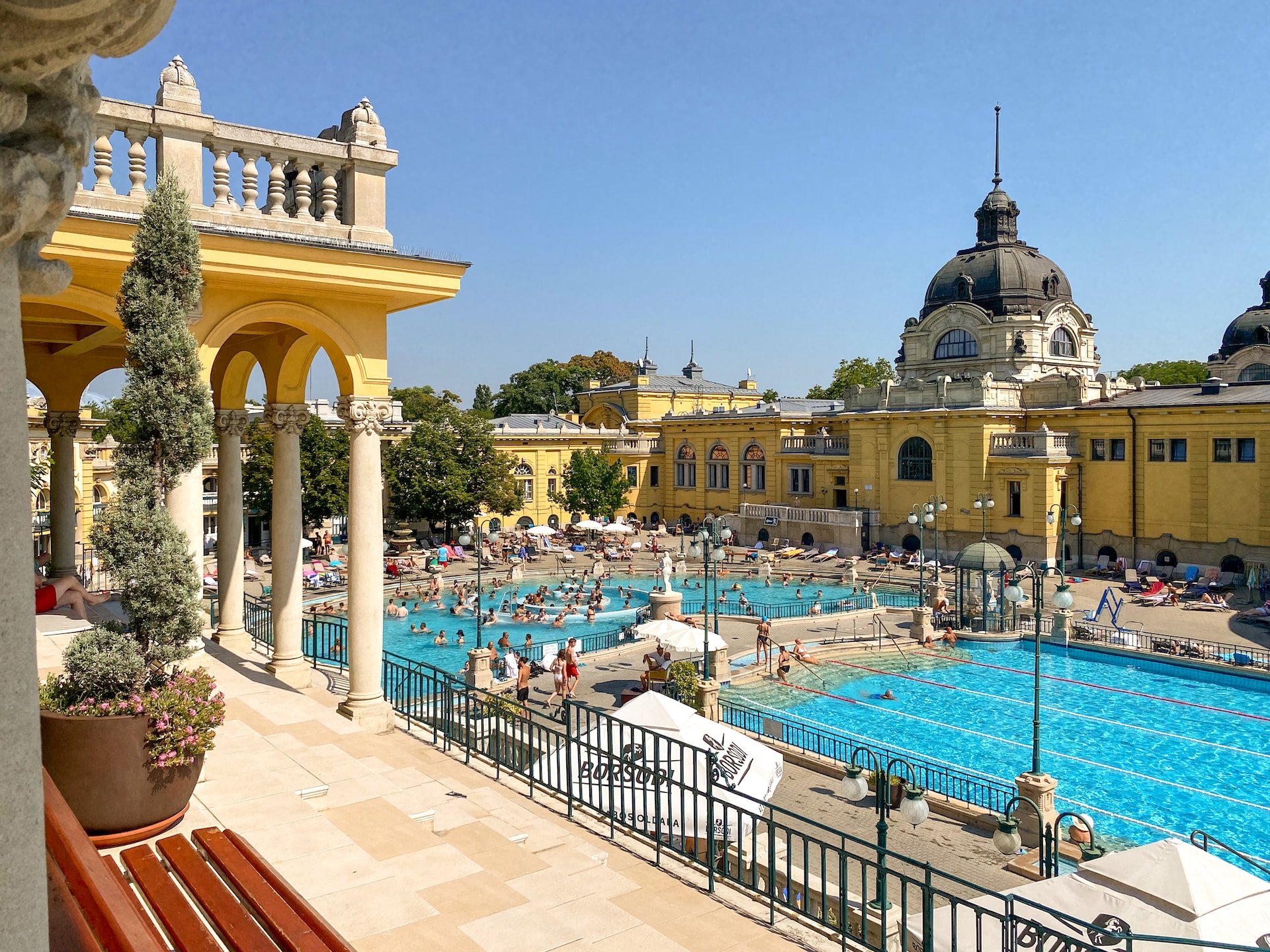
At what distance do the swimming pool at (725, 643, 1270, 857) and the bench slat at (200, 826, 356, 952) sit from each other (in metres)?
14.5

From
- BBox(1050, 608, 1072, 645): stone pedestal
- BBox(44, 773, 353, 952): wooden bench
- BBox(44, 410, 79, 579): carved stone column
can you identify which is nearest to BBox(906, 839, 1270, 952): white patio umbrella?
BBox(44, 773, 353, 952): wooden bench

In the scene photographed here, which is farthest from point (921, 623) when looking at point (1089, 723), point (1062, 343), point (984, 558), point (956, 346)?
point (1062, 343)

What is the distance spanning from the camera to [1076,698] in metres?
23.5

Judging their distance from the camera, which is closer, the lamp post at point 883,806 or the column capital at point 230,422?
the lamp post at point 883,806

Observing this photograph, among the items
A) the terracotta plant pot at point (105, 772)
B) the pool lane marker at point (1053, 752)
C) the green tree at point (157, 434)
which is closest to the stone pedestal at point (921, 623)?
the pool lane marker at point (1053, 752)

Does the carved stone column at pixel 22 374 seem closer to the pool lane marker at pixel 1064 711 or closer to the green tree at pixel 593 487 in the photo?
the pool lane marker at pixel 1064 711

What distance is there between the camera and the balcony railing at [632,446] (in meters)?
60.2

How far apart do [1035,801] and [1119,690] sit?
11.4m

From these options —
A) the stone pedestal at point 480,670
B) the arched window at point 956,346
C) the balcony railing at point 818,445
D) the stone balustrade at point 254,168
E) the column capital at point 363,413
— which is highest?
the arched window at point 956,346

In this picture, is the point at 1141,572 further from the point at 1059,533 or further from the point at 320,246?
the point at 320,246

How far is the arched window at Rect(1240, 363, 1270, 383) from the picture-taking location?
49125mm

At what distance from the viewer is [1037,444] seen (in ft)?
140

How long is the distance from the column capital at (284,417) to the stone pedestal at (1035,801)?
487 inches

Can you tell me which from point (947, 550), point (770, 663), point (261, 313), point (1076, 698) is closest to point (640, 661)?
point (770, 663)
